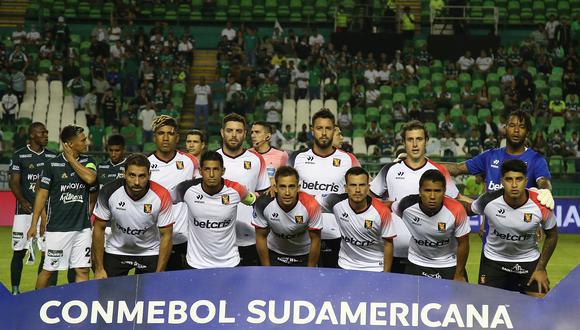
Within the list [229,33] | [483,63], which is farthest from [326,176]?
A: [229,33]

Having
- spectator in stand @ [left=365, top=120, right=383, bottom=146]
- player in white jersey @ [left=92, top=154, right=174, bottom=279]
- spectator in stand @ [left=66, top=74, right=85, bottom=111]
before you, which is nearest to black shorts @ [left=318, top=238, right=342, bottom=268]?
player in white jersey @ [left=92, top=154, right=174, bottom=279]

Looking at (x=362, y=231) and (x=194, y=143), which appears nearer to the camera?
(x=362, y=231)

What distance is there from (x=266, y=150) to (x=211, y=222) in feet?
6.36

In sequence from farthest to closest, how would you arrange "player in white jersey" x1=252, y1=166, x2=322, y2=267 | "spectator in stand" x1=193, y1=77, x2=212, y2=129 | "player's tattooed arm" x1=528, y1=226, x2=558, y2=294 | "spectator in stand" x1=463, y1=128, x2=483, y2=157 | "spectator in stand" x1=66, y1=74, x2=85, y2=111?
"spectator in stand" x1=66, y1=74, x2=85, y2=111, "spectator in stand" x1=193, y1=77, x2=212, y2=129, "spectator in stand" x1=463, y1=128, x2=483, y2=157, "player in white jersey" x1=252, y1=166, x2=322, y2=267, "player's tattooed arm" x1=528, y1=226, x2=558, y2=294

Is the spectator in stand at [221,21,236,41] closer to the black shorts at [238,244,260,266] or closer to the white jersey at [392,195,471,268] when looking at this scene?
the black shorts at [238,244,260,266]

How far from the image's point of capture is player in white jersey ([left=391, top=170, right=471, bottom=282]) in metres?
8.26

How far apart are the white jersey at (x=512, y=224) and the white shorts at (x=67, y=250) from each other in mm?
4013

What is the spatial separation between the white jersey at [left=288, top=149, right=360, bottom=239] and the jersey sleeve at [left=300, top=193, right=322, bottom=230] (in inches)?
30.5

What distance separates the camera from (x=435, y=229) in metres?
8.45

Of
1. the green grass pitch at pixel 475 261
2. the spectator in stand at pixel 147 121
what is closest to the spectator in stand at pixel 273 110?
the spectator in stand at pixel 147 121

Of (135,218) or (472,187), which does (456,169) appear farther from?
(472,187)

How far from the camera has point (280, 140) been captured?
23.2m

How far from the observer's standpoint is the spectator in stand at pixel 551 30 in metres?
27.9

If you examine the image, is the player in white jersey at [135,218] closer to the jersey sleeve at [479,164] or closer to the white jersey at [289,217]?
the white jersey at [289,217]
